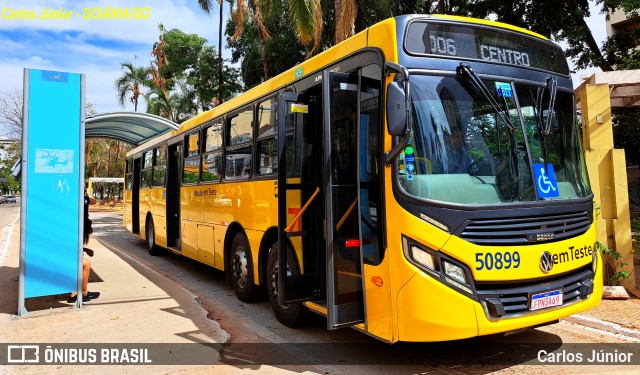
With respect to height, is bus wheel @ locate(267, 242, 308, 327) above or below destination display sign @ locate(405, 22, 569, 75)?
below

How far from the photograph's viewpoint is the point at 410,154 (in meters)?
3.99

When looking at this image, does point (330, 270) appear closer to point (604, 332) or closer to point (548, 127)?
point (548, 127)

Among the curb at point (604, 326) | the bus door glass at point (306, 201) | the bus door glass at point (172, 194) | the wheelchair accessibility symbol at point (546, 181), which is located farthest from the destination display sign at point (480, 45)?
the bus door glass at point (172, 194)

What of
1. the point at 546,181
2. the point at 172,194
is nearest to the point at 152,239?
the point at 172,194

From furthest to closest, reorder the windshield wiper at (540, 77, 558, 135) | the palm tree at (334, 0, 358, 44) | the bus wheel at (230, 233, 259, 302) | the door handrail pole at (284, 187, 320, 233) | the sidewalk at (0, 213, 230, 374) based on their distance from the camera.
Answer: the palm tree at (334, 0, 358, 44) < the bus wheel at (230, 233, 259, 302) < the sidewalk at (0, 213, 230, 374) < the door handrail pole at (284, 187, 320, 233) < the windshield wiper at (540, 77, 558, 135)

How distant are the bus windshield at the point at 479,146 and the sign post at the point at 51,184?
4986 mm

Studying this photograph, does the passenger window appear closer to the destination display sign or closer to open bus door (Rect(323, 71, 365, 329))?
open bus door (Rect(323, 71, 365, 329))

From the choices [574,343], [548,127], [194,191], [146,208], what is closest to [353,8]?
[194,191]

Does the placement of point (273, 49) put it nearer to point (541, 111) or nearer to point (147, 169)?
point (147, 169)

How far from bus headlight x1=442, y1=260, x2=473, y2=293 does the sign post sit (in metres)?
5.28

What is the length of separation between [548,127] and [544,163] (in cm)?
40

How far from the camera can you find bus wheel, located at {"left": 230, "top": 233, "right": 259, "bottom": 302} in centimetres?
682

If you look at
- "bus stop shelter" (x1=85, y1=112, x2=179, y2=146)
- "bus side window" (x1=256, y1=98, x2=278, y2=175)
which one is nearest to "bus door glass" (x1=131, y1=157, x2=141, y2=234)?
"bus stop shelter" (x1=85, y1=112, x2=179, y2=146)

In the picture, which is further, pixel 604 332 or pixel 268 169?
pixel 268 169
